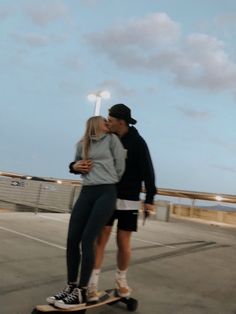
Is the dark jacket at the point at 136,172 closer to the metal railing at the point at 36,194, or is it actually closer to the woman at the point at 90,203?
the woman at the point at 90,203

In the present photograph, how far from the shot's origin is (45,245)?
18.1ft

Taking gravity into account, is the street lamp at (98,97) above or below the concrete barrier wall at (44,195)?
above

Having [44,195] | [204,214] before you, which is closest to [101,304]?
[44,195]

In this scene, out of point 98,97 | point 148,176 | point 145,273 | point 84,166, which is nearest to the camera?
point 84,166

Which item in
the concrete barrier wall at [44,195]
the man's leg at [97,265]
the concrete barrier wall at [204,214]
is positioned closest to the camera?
the man's leg at [97,265]

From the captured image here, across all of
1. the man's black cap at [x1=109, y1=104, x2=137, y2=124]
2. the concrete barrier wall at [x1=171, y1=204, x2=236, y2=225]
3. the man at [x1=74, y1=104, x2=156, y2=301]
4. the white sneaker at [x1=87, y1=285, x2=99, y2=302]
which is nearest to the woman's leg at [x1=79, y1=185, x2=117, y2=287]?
the white sneaker at [x1=87, y1=285, x2=99, y2=302]

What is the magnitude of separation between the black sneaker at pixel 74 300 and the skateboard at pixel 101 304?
0.02 metres

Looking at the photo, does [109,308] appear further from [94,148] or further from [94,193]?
[94,148]

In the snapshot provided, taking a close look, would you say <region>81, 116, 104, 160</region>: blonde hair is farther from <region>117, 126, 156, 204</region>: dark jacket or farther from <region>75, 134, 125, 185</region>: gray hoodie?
<region>117, 126, 156, 204</region>: dark jacket

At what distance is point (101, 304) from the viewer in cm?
282

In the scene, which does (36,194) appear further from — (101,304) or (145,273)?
(101,304)

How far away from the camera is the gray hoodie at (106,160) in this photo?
2865 mm

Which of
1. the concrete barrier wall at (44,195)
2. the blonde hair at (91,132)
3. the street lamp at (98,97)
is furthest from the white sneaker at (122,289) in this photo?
the street lamp at (98,97)

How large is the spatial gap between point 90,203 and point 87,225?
0.17 metres
